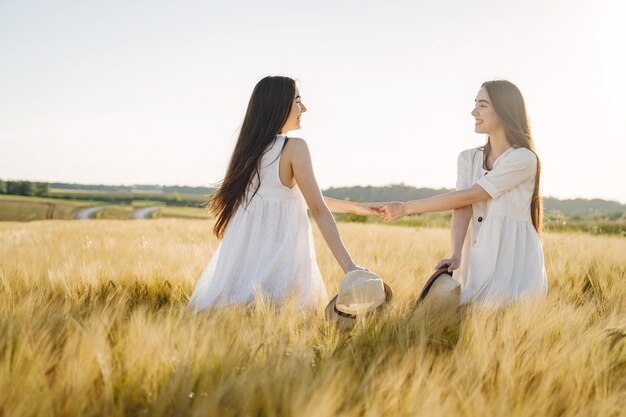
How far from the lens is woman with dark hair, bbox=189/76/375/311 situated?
9.92 feet

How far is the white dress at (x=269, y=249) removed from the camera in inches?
120

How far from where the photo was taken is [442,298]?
2543 mm

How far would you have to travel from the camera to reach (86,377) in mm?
1374

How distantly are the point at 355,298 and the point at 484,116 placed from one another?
1571 mm

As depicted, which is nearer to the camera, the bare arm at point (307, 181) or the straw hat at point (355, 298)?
the straw hat at point (355, 298)

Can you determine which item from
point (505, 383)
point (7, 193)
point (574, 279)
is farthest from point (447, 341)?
point (7, 193)

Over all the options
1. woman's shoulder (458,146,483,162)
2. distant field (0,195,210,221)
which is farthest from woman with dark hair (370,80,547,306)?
distant field (0,195,210,221)

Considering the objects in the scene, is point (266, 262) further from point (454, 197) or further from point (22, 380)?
point (22, 380)

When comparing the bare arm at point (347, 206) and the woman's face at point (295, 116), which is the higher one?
the woman's face at point (295, 116)

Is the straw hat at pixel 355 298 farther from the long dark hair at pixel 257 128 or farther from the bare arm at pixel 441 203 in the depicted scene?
the bare arm at pixel 441 203

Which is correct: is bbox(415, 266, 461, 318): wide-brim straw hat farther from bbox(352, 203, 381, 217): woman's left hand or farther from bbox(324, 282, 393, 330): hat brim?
bbox(352, 203, 381, 217): woman's left hand

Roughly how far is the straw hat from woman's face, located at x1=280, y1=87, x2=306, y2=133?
1107 mm

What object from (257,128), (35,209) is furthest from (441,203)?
(35,209)

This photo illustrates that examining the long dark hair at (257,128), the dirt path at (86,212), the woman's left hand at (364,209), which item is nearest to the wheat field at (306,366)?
the long dark hair at (257,128)
